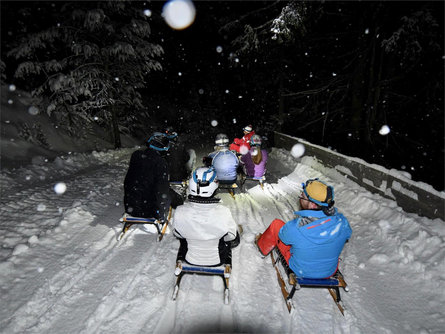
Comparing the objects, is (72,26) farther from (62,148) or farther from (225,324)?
(225,324)

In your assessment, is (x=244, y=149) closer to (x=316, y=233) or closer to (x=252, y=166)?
(x=252, y=166)

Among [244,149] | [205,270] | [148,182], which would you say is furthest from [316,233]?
[244,149]

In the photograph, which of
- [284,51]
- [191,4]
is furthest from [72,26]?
[191,4]

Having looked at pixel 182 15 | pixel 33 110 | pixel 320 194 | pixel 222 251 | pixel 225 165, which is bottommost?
pixel 222 251

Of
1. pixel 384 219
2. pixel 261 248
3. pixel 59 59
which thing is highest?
pixel 59 59

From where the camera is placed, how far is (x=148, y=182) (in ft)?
15.5

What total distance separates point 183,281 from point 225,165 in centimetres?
380

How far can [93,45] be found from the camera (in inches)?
482

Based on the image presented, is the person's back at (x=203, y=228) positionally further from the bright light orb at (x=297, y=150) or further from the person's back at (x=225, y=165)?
the bright light orb at (x=297, y=150)

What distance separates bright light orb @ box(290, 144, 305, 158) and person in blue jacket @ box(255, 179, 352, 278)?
9712mm

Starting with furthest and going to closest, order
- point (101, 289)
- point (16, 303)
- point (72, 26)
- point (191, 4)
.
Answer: point (191, 4) < point (72, 26) < point (101, 289) < point (16, 303)

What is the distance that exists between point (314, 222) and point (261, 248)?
3.79ft

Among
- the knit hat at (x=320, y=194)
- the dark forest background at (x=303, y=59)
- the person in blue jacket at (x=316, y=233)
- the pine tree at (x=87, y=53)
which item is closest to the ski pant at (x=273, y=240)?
the person in blue jacket at (x=316, y=233)

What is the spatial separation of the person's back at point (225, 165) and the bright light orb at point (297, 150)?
20.7 feet
